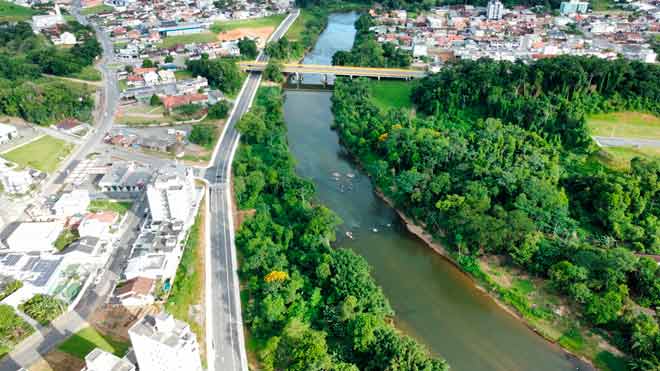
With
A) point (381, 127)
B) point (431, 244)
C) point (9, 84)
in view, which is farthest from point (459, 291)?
point (9, 84)

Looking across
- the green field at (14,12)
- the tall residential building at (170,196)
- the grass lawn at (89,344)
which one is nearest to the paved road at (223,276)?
the tall residential building at (170,196)

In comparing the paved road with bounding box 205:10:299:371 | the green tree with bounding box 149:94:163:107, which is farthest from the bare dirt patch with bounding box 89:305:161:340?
the green tree with bounding box 149:94:163:107

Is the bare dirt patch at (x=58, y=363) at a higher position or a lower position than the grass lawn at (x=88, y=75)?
→ lower

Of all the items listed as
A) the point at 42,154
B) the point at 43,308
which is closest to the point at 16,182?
the point at 42,154

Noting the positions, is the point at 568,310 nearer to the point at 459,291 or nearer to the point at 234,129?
the point at 459,291

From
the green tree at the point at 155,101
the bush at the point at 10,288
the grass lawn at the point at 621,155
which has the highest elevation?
the green tree at the point at 155,101

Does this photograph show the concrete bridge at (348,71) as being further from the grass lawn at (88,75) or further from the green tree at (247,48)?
the grass lawn at (88,75)
